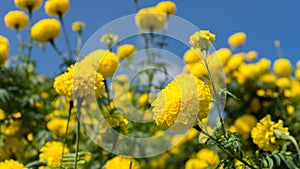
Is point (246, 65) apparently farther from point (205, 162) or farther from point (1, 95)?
point (1, 95)

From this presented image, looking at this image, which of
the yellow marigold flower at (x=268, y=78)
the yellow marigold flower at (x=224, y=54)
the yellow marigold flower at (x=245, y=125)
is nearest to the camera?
the yellow marigold flower at (x=245, y=125)

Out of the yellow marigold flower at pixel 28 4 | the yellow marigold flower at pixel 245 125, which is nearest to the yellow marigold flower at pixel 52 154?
the yellow marigold flower at pixel 28 4

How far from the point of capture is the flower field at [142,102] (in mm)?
1311

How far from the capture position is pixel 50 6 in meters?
2.67

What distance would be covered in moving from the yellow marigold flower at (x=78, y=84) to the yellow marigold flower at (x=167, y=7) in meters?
1.25

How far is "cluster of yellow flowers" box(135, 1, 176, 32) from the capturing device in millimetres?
2570

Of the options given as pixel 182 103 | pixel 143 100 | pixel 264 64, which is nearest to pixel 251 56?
pixel 264 64

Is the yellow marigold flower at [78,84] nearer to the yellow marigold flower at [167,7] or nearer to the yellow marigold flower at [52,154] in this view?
the yellow marigold flower at [52,154]

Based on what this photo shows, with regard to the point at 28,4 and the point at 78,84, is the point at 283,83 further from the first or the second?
the point at 78,84

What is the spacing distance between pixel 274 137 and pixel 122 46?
144cm

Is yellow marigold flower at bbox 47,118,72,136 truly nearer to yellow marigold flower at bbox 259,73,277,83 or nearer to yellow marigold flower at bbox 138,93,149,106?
yellow marigold flower at bbox 138,93,149,106

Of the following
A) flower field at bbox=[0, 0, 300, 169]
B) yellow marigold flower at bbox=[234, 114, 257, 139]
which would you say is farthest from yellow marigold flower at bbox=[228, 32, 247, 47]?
yellow marigold flower at bbox=[234, 114, 257, 139]

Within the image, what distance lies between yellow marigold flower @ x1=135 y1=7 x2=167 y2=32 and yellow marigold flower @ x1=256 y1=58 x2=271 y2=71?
1.61 m

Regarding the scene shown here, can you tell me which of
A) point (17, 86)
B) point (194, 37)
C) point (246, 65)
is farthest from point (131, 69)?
point (246, 65)
